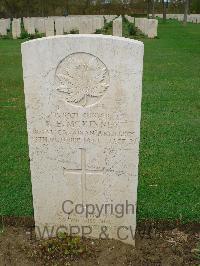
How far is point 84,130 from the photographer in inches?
136

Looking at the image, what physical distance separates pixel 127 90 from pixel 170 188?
78.0 inches

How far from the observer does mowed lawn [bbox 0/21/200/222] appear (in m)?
4.52

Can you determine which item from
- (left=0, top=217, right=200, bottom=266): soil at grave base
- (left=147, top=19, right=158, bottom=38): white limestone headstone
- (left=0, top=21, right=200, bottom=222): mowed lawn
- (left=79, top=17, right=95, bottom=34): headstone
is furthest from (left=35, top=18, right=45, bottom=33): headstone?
(left=0, top=217, right=200, bottom=266): soil at grave base

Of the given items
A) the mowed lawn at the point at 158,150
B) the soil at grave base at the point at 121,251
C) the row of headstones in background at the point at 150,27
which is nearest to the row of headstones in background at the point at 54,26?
the row of headstones in background at the point at 150,27

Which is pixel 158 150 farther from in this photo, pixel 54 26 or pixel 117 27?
pixel 54 26

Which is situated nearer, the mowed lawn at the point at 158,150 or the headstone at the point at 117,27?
the mowed lawn at the point at 158,150

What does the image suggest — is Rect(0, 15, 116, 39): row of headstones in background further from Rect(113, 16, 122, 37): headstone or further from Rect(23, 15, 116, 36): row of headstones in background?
Rect(113, 16, 122, 37): headstone

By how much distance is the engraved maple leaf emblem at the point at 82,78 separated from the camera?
3.23 m

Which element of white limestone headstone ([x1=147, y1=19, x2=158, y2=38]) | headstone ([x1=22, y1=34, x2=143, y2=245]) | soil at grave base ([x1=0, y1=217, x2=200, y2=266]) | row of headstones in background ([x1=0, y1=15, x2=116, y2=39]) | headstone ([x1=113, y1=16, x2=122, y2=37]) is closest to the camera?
headstone ([x1=22, y1=34, x2=143, y2=245])

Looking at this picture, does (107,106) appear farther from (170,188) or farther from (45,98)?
(170,188)

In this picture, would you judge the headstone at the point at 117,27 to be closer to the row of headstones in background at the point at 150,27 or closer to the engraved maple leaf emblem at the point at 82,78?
the row of headstones in background at the point at 150,27

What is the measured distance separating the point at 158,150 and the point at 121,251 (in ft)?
8.39

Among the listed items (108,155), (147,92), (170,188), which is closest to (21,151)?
(170,188)

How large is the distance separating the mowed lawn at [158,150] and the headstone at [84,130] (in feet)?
2.19
